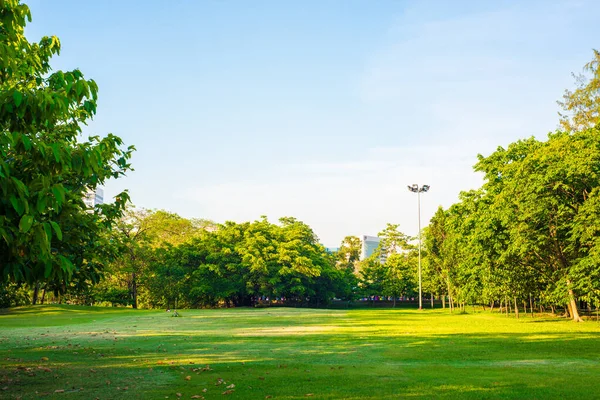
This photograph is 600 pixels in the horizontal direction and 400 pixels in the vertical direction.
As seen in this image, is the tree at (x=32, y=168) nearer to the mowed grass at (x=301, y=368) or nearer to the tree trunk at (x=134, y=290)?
the mowed grass at (x=301, y=368)

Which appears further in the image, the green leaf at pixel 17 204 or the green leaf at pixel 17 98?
the green leaf at pixel 17 98

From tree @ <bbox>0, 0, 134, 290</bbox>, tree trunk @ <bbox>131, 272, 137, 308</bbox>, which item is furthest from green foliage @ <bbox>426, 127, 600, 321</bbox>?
tree trunk @ <bbox>131, 272, 137, 308</bbox>

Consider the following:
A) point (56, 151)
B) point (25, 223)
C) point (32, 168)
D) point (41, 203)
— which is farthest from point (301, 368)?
point (25, 223)

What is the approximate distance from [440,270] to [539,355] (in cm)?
5367

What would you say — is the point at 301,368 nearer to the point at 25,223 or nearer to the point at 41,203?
the point at 41,203

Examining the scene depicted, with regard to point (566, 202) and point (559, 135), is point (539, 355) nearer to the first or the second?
point (566, 202)

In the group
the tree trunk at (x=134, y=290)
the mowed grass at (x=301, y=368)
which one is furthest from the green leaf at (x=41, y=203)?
the tree trunk at (x=134, y=290)

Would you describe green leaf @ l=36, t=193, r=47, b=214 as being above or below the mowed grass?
above

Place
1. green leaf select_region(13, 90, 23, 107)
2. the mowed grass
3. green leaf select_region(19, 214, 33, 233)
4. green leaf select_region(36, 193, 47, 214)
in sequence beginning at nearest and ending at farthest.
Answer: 1. green leaf select_region(19, 214, 33, 233)
2. green leaf select_region(36, 193, 47, 214)
3. green leaf select_region(13, 90, 23, 107)
4. the mowed grass

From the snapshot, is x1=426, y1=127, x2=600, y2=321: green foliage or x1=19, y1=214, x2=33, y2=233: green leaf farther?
x1=426, y1=127, x2=600, y2=321: green foliage

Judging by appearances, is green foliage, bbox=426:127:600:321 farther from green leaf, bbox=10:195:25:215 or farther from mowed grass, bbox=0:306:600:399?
green leaf, bbox=10:195:25:215

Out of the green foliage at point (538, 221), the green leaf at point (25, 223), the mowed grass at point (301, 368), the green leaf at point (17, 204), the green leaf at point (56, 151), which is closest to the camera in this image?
the green leaf at point (25, 223)

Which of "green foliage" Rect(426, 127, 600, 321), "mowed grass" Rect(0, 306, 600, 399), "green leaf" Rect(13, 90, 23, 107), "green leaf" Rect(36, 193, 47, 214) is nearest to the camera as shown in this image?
"green leaf" Rect(36, 193, 47, 214)

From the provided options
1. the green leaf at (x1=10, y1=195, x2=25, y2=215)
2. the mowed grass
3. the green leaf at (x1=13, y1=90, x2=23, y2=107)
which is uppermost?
the green leaf at (x1=13, y1=90, x2=23, y2=107)
